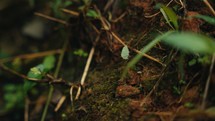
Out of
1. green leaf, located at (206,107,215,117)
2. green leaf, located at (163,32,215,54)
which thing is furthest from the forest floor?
green leaf, located at (163,32,215,54)

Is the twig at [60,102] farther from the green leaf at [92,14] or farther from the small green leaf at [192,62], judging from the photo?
the small green leaf at [192,62]

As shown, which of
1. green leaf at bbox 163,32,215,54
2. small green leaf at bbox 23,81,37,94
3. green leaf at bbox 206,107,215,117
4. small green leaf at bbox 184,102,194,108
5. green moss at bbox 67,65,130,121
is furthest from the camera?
small green leaf at bbox 23,81,37,94

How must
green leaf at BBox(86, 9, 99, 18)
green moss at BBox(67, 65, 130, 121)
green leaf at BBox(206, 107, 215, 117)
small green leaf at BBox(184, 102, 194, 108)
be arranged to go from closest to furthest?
1. green leaf at BBox(206, 107, 215, 117)
2. small green leaf at BBox(184, 102, 194, 108)
3. green moss at BBox(67, 65, 130, 121)
4. green leaf at BBox(86, 9, 99, 18)

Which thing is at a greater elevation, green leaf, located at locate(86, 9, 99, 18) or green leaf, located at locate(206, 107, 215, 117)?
green leaf, located at locate(86, 9, 99, 18)

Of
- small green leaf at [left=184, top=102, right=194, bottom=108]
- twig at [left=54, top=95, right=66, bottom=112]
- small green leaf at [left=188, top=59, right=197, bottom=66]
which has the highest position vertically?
small green leaf at [left=188, top=59, right=197, bottom=66]

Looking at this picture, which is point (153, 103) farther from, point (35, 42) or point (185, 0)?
point (35, 42)

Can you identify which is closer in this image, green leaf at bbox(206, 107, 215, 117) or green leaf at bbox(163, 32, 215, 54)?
green leaf at bbox(163, 32, 215, 54)

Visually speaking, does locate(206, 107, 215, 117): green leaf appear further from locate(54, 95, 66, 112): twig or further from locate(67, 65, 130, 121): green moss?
locate(54, 95, 66, 112): twig

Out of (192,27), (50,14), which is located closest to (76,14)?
(50,14)

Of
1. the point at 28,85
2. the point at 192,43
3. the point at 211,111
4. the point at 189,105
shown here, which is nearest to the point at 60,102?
the point at 28,85

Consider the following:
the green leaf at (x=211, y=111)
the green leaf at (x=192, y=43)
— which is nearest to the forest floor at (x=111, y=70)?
the green leaf at (x=211, y=111)
